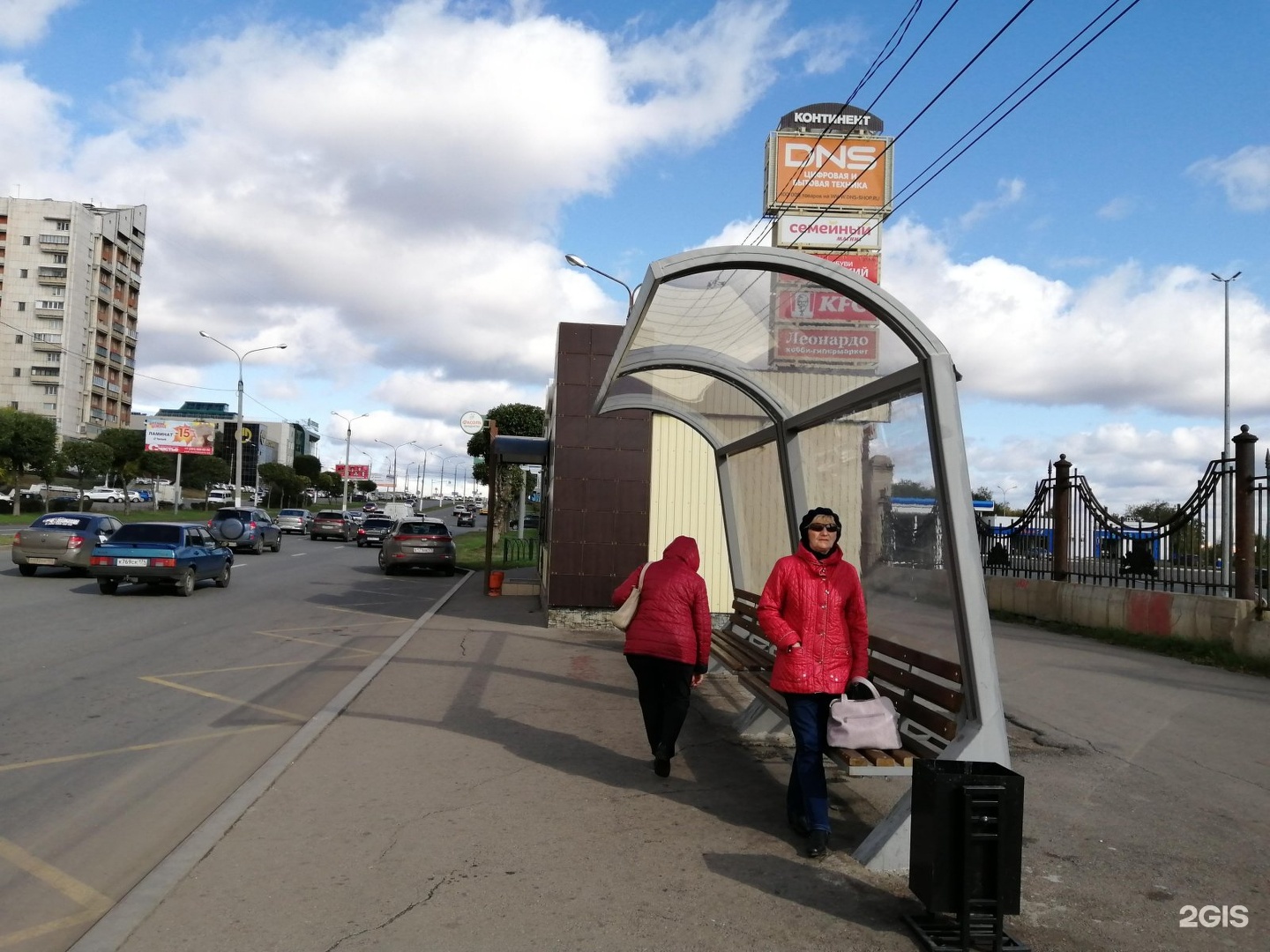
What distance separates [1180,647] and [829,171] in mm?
20116

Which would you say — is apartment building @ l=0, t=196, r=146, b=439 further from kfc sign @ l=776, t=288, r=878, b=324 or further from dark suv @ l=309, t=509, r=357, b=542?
kfc sign @ l=776, t=288, r=878, b=324

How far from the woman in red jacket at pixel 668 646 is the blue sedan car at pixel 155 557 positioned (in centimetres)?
1362

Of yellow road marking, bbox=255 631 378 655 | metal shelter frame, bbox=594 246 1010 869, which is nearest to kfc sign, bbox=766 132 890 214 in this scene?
yellow road marking, bbox=255 631 378 655

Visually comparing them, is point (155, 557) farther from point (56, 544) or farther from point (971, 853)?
point (971, 853)

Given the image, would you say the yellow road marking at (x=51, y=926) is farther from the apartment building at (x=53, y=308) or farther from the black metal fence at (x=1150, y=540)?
the apartment building at (x=53, y=308)

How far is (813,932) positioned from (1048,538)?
1441cm

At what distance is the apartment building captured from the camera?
92.2 meters

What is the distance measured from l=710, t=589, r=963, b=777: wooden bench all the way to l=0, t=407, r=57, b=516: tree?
6627 centimetres

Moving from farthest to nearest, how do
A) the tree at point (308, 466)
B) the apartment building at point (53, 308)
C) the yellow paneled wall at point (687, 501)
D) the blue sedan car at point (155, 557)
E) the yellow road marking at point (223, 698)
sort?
the tree at point (308, 466), the apartment building at point (53, 308), the blue sedan car at point (155, 557), the yellow paneled wall at point (687, 501), the yellow road marking at point (223, 698)

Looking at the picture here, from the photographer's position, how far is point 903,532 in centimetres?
607

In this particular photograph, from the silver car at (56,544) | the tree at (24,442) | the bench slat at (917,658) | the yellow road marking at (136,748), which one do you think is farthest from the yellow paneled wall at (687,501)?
the tree at (24,442)

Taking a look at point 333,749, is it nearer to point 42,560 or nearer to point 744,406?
point 744,406

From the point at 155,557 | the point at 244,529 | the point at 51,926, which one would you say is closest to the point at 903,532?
the point at 51,926

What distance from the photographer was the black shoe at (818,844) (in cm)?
486
